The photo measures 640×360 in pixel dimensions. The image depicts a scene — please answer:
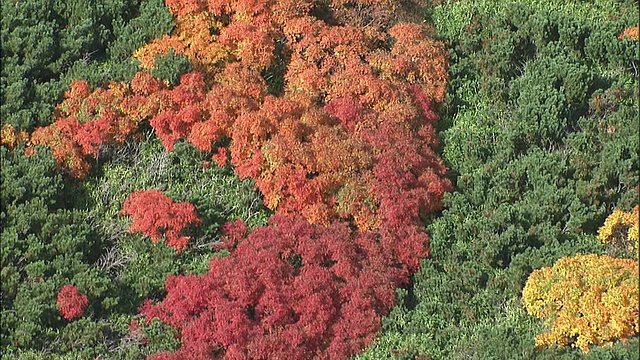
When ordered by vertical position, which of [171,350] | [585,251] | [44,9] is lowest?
[171,350]

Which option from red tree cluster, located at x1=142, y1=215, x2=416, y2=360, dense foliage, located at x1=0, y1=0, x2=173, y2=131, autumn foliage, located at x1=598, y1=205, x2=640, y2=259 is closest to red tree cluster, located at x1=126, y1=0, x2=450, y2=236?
dense foliage, located at x1=0, y1=0, x2=173, y2=131

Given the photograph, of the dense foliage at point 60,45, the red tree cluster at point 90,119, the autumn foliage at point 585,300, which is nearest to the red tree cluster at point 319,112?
the red tree cluster at point 90,119

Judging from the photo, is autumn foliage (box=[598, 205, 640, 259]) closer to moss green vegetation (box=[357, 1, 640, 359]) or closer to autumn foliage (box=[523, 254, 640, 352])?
moss green vegetation (box=[357, 1, 640, 359])

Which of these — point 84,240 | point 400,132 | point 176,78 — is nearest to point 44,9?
point 176,78

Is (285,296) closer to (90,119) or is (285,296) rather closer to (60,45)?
(90,119)

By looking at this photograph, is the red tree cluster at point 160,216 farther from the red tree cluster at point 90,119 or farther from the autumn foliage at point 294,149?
the red tree cluster at point 90,119

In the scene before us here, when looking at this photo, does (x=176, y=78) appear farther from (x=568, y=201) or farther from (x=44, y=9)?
(x=568, y=201)
